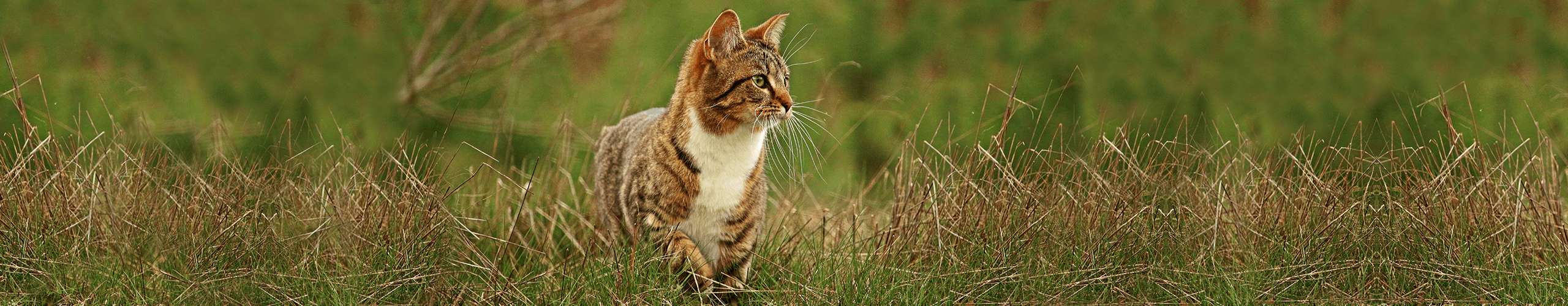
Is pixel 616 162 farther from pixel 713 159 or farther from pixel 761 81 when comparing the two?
pixel 761 81

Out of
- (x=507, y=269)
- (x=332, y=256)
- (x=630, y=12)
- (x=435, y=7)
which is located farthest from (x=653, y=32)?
(x=332, y=256)

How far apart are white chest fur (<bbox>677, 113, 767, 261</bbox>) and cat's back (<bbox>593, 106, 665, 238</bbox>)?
291 millimetres

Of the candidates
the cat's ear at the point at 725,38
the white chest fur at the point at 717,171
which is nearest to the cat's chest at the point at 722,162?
the white chest fur at the point at 717,171

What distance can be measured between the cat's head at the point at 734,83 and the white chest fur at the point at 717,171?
1.7 inches

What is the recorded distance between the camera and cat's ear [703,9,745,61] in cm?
421

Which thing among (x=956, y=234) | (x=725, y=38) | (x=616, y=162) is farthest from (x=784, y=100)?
(x=616, y=162)

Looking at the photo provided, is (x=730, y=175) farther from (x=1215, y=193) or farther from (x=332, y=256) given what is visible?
(x=1215, y=193)

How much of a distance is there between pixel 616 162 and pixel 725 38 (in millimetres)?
1076

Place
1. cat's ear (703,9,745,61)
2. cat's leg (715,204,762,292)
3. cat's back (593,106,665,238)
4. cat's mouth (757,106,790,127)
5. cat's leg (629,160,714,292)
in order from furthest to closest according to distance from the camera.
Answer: cat's back (593,106,665,238) < cat's leg (715,204,762,292) < cat's leg (629,160,714,292) < cat's ear (703,9,745,61) < cat's mouth (757,106,790,127)

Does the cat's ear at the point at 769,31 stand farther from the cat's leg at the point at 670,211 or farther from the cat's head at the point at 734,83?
the cat's leg at the point at 670,211

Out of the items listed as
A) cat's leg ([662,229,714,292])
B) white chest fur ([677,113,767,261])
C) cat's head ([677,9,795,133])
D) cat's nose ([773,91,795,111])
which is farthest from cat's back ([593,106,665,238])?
cat's nose ([773,91,795,111])

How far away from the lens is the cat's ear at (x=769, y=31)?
440 centimetres

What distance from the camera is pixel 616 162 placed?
504 cm

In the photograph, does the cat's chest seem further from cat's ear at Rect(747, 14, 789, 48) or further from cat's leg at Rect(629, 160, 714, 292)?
cat's ear at Rect(747, 14, 789, 48)
